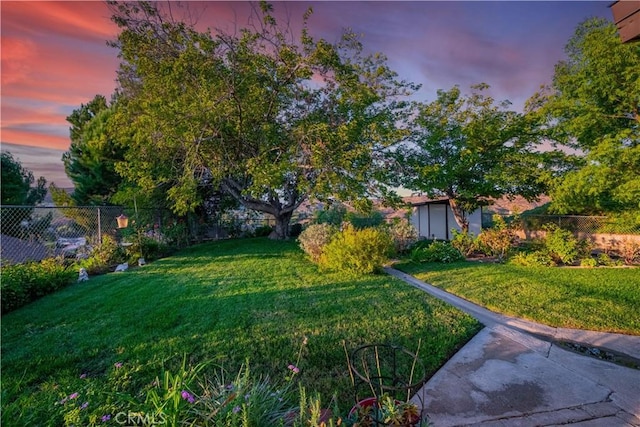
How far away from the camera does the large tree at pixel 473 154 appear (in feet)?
40.0

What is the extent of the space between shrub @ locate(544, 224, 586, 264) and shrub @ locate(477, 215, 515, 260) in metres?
1.00

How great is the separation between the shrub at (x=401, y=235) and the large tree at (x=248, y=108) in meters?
1.45

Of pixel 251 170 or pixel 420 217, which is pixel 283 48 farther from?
pixel 420 217

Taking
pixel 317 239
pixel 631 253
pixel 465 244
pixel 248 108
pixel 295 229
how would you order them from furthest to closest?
pixel 295 229 < pixel 248 108 < pixel 465 244 < pixel 317 239 < pixel 631 253

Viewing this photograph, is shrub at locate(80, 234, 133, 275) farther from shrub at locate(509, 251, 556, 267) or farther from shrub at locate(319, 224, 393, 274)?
shrub at locate(509, 251, 556, 267)

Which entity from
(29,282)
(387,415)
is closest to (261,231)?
(29,282)

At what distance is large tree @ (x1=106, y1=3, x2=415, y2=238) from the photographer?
9695 mm

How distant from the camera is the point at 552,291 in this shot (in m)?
5.53

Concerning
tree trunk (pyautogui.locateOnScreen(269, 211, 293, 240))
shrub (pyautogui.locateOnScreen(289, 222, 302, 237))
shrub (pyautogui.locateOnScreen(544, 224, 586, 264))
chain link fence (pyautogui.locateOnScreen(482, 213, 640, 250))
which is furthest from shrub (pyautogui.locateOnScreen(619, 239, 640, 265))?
shrub (pyautogui.locateOnScreen(289, 222, 302, 237))

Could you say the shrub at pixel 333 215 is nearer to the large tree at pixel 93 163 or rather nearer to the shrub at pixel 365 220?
the shrub at pixel 365 220

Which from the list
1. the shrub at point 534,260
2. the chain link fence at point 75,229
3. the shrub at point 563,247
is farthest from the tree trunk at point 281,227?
the shrub at point 563,247

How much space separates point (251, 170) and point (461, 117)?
360 inches

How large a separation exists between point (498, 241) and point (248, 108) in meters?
9.07

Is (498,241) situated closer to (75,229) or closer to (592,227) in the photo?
(592,227)
